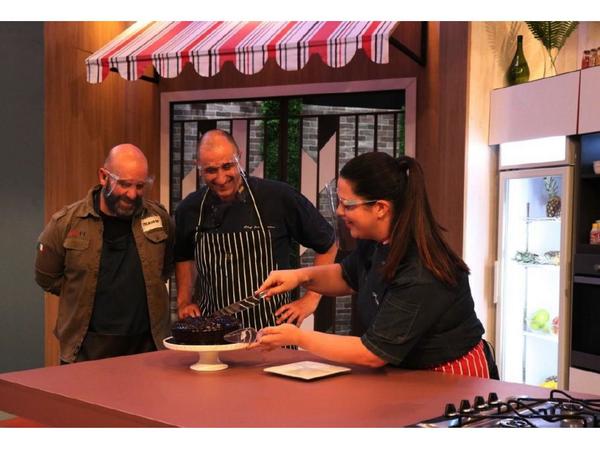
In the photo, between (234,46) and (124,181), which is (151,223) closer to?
(124,181)

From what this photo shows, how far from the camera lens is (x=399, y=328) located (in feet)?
6.85

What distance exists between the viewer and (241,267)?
10.9 feet

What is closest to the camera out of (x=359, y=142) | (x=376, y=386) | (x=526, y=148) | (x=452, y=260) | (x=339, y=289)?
(x=376, y=386)

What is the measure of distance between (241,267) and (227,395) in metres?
Result: 1.41

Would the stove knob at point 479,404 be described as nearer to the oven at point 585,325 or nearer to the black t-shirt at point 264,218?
the black t-shirt at point 264,218

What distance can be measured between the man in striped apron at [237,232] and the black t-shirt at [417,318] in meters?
1.08

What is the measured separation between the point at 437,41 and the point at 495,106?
2.19 ft

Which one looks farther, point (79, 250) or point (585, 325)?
point (585, 325)

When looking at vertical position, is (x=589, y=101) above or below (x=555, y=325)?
above

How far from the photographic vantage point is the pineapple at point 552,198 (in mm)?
4418

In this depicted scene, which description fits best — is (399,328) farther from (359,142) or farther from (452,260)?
(359,142)

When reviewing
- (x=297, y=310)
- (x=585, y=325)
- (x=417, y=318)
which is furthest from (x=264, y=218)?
(x=585, y=325)

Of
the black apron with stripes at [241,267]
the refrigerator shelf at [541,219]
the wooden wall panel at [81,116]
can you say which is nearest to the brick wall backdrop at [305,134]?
the wooden wall panel at [81,116]
